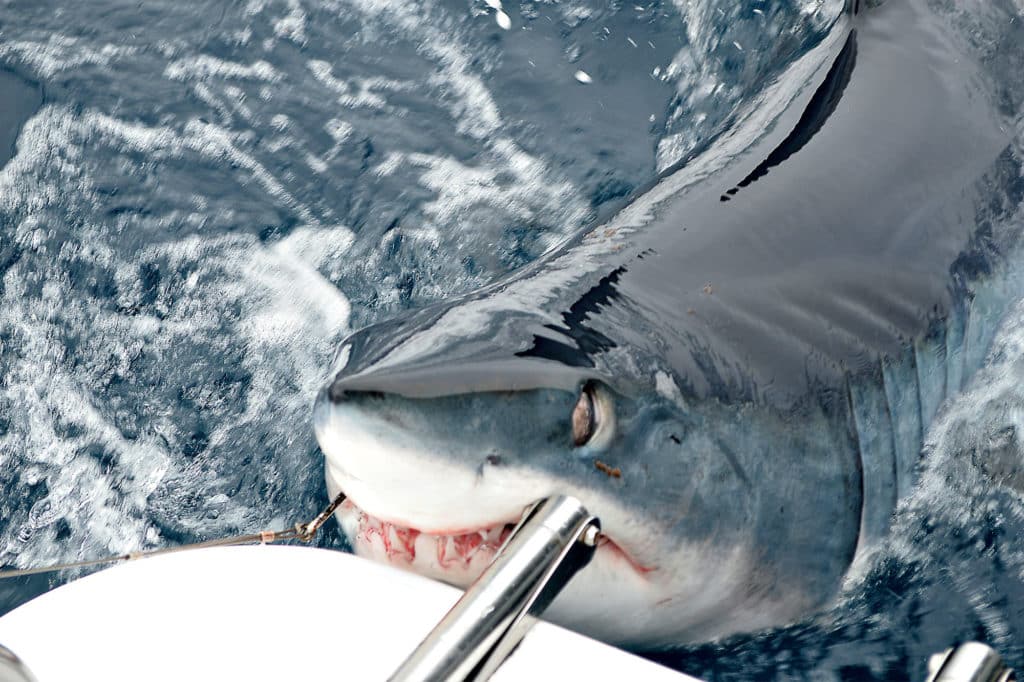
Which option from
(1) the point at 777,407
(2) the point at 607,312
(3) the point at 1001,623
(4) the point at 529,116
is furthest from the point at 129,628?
(4) the point at 529,116

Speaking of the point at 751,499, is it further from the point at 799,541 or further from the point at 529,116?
the point at 529,116

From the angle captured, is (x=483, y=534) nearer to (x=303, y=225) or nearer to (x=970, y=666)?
(x=970, y=666)

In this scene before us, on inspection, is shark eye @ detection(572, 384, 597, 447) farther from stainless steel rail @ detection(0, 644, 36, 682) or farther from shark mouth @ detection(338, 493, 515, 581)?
stainless steel rail @ detection(0, 644, 36, 682)

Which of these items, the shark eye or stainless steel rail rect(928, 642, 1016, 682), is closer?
stainless steel rail rect(928, 642, 1016, 682)

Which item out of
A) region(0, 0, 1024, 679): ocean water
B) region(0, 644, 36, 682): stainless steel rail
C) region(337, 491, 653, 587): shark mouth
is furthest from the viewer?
region(0, 0, 1024, 679): ocean water

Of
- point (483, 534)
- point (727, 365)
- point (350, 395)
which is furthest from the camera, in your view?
point (727, 365)

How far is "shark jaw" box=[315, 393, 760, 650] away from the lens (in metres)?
1.27

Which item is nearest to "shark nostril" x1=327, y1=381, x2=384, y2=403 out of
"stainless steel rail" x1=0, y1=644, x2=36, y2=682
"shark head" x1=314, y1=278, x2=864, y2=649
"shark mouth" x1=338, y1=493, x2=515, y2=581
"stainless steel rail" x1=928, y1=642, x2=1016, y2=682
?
"shark head" x1=314, y1=278, x2=864, y2=649

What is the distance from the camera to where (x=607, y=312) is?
154 centimetres

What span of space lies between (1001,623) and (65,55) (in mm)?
2779

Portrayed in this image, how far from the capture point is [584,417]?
4.58 feet

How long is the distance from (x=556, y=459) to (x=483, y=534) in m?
0.12

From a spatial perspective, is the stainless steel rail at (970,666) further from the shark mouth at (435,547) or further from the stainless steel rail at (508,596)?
the shark mouth at (435,547)

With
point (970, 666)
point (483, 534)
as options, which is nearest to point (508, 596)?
point (483, 534)
